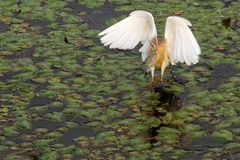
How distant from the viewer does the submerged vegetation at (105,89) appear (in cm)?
727

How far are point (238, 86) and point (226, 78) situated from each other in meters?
0.22

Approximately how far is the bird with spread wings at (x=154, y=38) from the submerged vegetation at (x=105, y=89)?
38cm

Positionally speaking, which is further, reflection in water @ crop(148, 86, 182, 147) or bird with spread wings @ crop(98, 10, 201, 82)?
bird with spread wings @ crop(98, 10, 201, 82)

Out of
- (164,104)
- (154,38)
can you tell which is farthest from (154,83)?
(154,38)

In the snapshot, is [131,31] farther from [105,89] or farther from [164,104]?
[164,104]

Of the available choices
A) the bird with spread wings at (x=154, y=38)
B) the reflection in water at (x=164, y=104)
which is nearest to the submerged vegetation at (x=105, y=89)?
the reflection in water at (x=164, y=104)

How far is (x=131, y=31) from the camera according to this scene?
324 inches

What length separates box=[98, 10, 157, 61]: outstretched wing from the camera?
8094 millimetres

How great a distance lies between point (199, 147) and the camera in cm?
727

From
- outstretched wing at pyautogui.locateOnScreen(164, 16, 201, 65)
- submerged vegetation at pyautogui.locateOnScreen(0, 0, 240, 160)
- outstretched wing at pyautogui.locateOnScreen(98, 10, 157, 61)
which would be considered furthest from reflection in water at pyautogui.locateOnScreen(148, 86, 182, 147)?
outstretched wing at pyautogui.locateOnScreen(98, 10, 157, 61)

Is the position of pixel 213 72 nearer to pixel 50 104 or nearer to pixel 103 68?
pixel 103 68

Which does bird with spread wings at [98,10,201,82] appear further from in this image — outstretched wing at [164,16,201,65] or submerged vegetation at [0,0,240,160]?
submerged vegetation at [0,0,240,160]

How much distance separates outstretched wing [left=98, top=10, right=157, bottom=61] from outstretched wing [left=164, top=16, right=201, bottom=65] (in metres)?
0.20

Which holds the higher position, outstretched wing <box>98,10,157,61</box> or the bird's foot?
outstretched wing <box>98,10,157,61</box>
